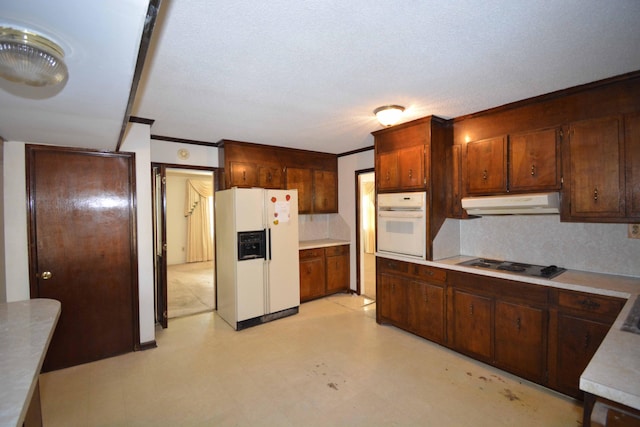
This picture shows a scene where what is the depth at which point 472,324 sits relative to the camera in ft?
9.32

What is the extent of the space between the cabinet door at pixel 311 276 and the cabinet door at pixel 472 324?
2191mm

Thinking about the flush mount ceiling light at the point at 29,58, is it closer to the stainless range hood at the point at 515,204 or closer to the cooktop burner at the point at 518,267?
the stainless range hood at the point at 515,204

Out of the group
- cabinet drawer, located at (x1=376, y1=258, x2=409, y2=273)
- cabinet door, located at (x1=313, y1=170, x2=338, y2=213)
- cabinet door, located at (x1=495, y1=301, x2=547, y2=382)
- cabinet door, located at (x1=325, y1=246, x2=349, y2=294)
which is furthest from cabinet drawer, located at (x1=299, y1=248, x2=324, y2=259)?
cabinet door, located at (x1=495, y1=301, x2=547, y2=382)

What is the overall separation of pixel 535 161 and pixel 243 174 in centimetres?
332

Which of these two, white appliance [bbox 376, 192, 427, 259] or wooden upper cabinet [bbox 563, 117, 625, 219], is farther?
white appliance [bbox 376, 192, 427, 259]

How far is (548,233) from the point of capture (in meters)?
2.86

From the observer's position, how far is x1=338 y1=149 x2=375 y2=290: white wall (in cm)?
484

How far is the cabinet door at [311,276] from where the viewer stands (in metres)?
4.52

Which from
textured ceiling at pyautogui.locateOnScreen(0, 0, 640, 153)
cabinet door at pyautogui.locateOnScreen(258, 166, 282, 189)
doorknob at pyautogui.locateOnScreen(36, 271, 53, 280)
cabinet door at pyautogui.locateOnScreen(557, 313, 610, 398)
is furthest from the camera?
cabinet door at pyautogui.locateOnScreen(258, 166, 282, 189)

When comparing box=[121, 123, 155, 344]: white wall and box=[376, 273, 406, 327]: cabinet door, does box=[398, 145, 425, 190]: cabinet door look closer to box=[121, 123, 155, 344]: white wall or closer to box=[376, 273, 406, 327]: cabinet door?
box=[376, 273, 406, 327]: cabinet door

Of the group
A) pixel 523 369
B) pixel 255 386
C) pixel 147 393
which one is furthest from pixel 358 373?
pixel 147 393

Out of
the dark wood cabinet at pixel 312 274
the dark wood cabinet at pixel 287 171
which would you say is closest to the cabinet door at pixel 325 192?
the dark wood cabinet at pixel 287 171

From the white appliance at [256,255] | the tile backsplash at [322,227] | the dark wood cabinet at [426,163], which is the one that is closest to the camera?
the dark wood cabinet at [426,163]

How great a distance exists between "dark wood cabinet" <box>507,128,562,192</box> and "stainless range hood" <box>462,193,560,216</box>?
0.37 ft
